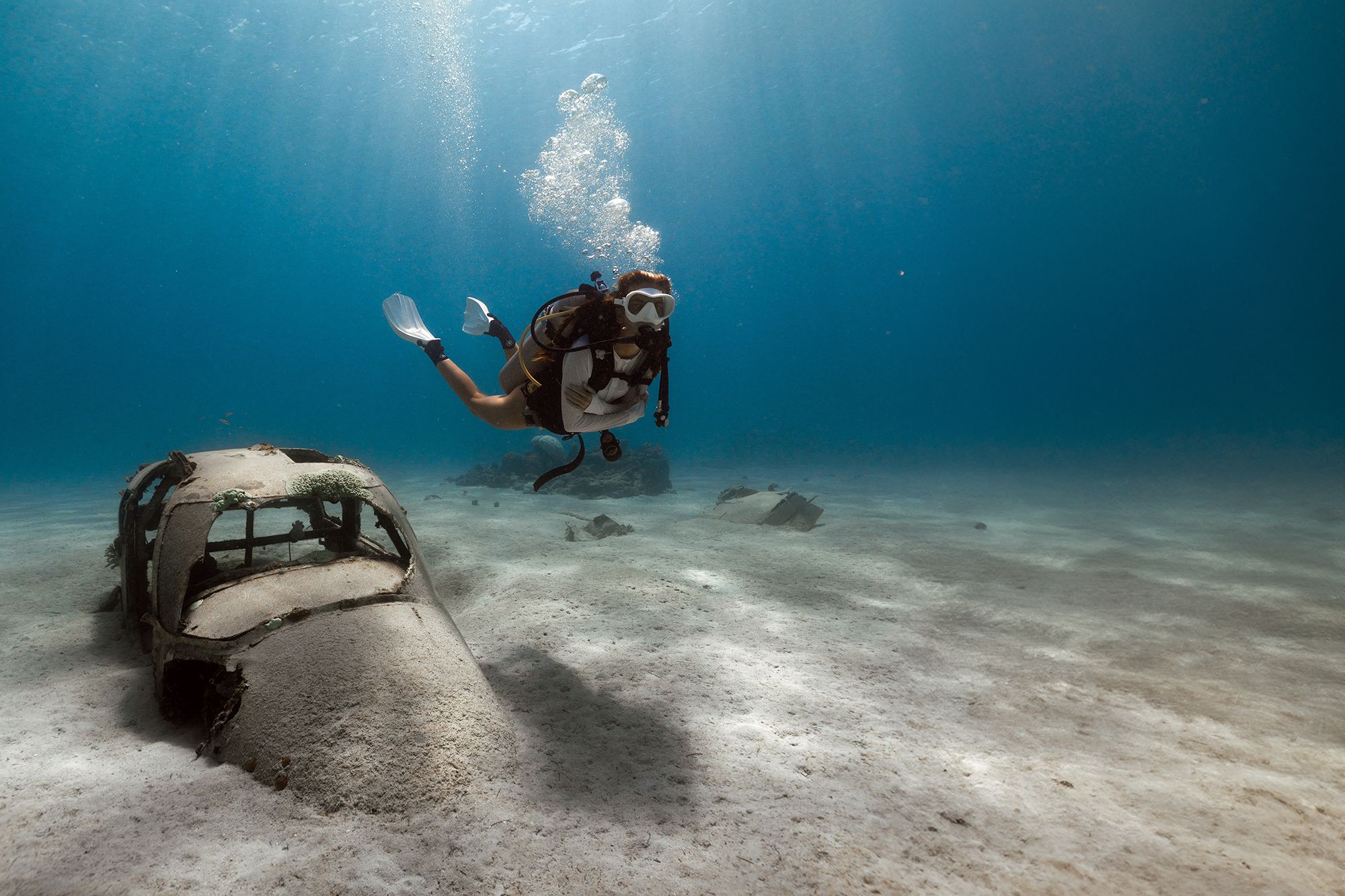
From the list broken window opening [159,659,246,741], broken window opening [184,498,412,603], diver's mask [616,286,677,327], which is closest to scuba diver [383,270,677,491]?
diver's mask [616,286,677,327]

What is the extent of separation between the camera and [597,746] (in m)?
2.97

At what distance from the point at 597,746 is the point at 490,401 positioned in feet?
10.3

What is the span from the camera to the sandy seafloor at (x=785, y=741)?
6.41 feet

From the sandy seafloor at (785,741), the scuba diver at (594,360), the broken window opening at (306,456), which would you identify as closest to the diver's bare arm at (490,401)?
the scuba diver at (594,360)

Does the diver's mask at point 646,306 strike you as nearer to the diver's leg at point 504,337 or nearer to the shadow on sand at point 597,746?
the diver's leg at point 504,337

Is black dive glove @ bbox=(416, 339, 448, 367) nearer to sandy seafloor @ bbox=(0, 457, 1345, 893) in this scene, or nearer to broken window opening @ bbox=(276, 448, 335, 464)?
broken window opening @ bbox=(276, 448, 335, 464)

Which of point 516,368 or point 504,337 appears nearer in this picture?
point 516,368

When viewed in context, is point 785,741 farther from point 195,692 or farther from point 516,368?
point 195,692

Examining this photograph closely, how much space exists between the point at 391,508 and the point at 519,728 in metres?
2.18

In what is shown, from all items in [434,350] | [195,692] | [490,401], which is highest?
[434,350]

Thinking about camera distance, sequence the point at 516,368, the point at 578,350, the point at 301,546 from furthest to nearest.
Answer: the point at 301,546, the point at 516,368, the point at 578,350

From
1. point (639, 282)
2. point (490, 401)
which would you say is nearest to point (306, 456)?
point (490, 401)

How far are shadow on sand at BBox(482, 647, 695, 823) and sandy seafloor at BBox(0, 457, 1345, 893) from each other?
0.07 ft

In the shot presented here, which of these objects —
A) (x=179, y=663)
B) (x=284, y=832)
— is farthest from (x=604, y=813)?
(x=179, y=663)
